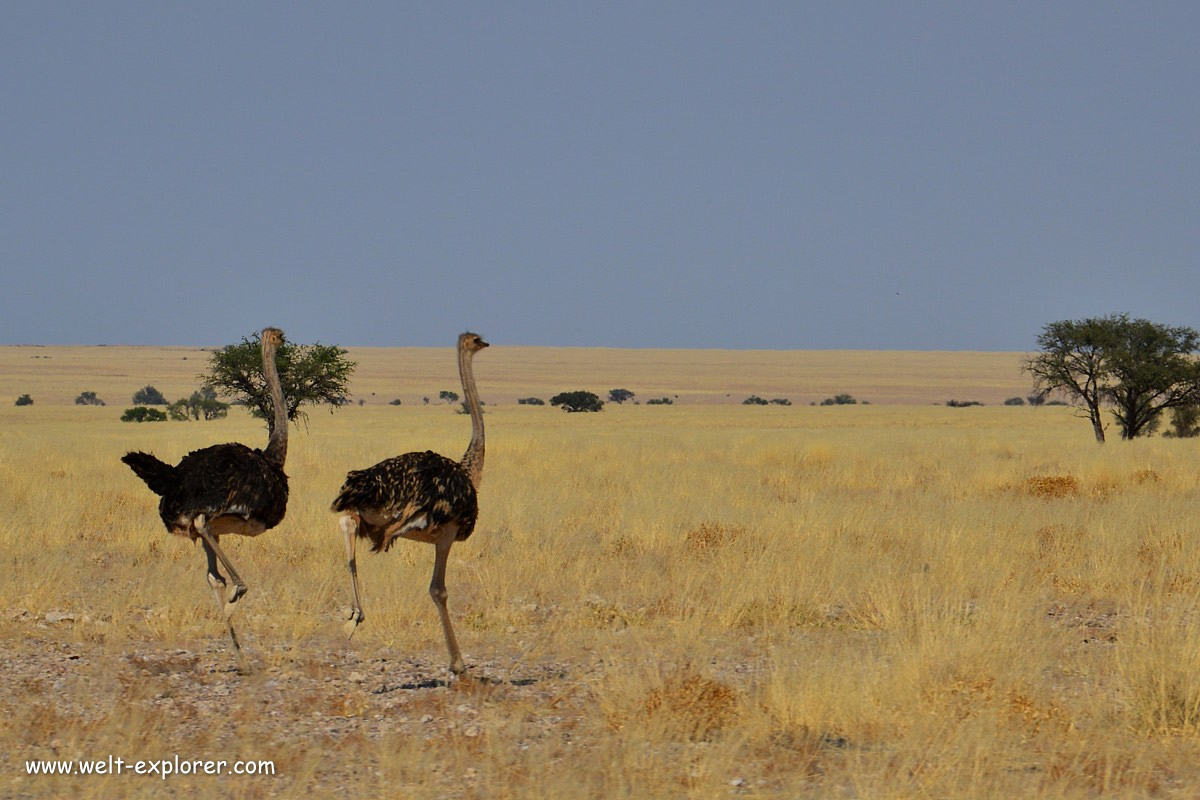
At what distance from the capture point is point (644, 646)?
7.93 meters

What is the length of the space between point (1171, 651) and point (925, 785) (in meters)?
2.19

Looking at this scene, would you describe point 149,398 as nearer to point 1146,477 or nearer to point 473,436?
Result: point 1146,477

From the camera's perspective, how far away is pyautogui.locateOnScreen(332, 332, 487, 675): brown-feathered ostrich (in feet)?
22.7

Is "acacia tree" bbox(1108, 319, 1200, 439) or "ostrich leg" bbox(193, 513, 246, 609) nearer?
"ostrich leg" bbox(193, 513, 246, 609)

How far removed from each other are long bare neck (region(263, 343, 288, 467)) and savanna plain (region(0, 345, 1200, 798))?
1.13 m

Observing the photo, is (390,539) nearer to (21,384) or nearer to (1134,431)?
(1134,431)

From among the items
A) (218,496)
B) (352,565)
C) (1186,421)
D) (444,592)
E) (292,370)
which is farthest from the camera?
(1186,421)

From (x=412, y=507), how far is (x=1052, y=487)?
40.1 ft

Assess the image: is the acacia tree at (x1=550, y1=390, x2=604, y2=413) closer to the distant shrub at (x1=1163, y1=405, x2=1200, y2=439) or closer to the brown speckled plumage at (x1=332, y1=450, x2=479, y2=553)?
the distant shrub at (x1=1163, y1=405, x2=1200, y2=439)

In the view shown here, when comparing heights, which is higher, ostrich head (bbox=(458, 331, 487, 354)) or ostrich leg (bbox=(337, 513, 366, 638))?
ostrich head (bbox=(458, 331, 487, 354))

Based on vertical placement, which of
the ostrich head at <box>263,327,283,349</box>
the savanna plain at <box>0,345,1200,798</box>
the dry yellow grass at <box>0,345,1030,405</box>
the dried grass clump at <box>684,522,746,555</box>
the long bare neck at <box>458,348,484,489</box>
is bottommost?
the savanna plain at <box>0,345,1200,798</box>

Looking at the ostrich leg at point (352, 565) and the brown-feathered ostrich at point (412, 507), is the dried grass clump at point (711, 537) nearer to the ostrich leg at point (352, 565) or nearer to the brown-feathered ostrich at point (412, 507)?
the brown-feathered ostrich at point (412, 507)

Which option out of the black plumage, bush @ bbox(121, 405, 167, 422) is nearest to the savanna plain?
the black plumage

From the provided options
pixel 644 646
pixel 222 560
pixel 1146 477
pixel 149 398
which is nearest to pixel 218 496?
pixel 222 560
